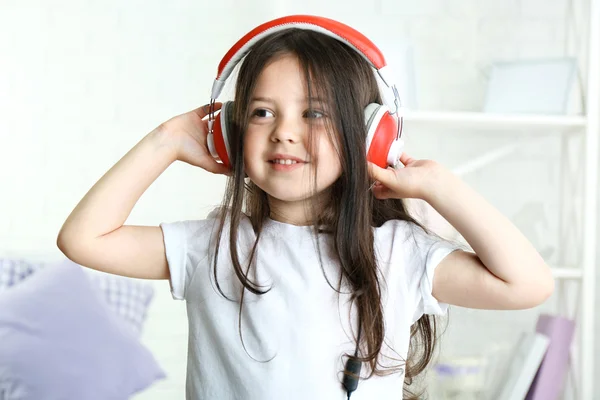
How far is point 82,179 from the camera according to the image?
2.68 meters

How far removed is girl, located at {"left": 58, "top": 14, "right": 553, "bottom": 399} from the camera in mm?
1154

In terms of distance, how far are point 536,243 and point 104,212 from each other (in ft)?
6.07

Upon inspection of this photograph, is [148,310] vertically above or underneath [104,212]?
underneath

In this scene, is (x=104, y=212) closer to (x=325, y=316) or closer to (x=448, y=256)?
(x=325, y=316)

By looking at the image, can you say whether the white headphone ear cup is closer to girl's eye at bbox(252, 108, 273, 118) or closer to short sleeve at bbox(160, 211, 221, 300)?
girl's eye at bbox(252, 108, 273, 118)

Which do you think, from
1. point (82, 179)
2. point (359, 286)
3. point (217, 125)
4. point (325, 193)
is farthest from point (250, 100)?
point (82, 179)

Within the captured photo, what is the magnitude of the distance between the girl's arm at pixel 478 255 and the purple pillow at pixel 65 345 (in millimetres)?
1263

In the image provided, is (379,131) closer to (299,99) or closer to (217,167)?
(299,99)

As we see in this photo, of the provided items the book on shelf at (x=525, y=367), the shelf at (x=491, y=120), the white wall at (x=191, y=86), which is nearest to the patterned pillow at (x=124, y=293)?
the white wall at (x=191, y=86)

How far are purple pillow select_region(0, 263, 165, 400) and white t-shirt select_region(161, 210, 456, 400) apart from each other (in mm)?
1008

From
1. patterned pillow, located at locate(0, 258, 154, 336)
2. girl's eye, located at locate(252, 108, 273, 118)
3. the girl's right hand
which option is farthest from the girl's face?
patterned pillow, located at locate(0, 258, 154, 336)

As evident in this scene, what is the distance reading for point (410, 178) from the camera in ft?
3.92

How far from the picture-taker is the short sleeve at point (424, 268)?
3.84ft

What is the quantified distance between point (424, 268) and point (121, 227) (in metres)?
0.46
